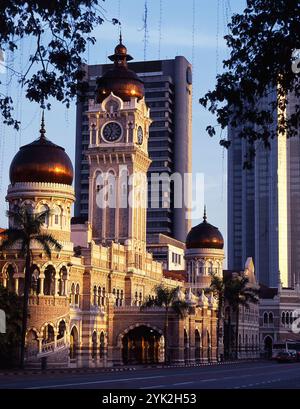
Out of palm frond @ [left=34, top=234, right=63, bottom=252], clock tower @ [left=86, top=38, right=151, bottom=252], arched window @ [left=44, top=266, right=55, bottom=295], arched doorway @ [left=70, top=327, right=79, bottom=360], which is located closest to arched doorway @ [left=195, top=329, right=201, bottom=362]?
clock tower @ [left=86, top=38, right=151, bottom=252]

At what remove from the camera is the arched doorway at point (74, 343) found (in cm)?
7219

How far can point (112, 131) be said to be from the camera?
3506 inches

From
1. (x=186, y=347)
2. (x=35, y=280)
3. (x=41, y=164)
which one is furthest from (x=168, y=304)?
(x=41, y=164)

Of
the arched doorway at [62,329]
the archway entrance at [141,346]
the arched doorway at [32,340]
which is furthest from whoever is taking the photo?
the archway entrance at [141,346]

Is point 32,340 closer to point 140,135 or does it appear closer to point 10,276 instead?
point 10,276

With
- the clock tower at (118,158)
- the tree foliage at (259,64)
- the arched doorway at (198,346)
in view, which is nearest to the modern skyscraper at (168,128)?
the clock tower at (118,158)

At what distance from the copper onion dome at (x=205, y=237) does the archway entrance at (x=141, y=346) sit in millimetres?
27721

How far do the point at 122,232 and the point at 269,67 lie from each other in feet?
220

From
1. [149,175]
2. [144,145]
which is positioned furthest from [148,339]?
[149,175]

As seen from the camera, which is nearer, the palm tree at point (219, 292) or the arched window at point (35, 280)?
the arched window at point (35, 280)

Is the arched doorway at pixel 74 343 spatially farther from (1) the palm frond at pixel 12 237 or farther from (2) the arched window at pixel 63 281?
(1) the palm frond at pixel 12 237

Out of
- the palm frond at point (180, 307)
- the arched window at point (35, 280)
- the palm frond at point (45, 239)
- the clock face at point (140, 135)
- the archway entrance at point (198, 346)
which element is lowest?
the archway entrance at point (198, 346)

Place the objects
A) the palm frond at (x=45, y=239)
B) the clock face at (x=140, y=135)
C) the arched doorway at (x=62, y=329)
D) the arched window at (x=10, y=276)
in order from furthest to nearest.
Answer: the clock face at (x=140, y=135) < the arched doorway at (x=62, y=329) < the arched window at (x=10, y=276) < the palm frond at (x=45, y=239)

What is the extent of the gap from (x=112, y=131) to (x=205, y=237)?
2320 cm
